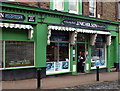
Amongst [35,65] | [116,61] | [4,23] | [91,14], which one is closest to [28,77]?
[35,65]

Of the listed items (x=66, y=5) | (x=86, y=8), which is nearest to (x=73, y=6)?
(x=66, y=5)

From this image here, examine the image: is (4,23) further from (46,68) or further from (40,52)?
(46,68)

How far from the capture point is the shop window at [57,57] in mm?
10945

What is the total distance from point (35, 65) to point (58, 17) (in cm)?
355

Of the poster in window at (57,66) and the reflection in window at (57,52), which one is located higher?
the reflection in window at (57,52)

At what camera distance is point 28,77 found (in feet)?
32.3

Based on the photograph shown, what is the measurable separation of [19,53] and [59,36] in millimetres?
3102

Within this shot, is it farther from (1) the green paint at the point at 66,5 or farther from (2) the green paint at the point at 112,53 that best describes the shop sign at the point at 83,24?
(2) the green paint at the point at 112,53

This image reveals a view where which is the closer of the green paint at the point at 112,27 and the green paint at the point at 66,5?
Result: the green paint at the point at 66,5

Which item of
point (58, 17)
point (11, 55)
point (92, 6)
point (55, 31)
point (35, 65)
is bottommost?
point (35, 65)

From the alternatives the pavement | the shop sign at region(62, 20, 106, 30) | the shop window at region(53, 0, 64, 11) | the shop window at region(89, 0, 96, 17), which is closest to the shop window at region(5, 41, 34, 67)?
the pavement

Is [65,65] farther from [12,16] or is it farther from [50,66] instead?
[12,16]

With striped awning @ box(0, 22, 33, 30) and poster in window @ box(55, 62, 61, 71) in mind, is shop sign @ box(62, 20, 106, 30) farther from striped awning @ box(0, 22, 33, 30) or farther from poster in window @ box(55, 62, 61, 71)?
poster in window @ box(55, 62, 61, 71)

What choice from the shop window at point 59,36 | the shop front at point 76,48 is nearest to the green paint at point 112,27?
the shop front at point 76,48
